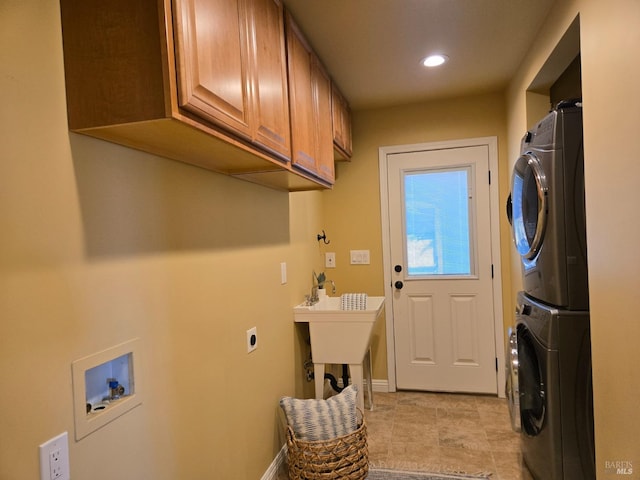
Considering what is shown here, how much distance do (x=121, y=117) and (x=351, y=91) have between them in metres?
2.21

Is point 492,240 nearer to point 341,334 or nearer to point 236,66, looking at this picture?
point 341,334

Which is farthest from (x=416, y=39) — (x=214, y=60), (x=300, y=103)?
(x=214, y=60)

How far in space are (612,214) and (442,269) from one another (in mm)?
1968

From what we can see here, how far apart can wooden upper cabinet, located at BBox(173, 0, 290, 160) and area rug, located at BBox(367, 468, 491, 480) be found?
5.81 ft

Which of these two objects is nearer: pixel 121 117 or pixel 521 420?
pixel 121 117

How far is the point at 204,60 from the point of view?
1.06 meters

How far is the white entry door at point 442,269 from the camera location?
3160 mm

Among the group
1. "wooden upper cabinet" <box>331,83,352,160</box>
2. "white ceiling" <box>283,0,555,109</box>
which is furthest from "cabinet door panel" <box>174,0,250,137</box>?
"wooden upper cabinet" <box>331,83,352,160</box>

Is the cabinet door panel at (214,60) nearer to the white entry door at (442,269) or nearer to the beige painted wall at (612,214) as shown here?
the beige painted wall at (612,214)

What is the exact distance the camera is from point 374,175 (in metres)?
3.35

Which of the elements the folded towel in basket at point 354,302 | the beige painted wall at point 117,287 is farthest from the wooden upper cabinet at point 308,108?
the folded towel in basket at point 354,302

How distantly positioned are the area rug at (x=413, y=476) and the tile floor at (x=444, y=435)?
41 millimetres

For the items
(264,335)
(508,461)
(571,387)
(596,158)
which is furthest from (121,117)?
(508,461)

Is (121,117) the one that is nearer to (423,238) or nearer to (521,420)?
(521,420)
